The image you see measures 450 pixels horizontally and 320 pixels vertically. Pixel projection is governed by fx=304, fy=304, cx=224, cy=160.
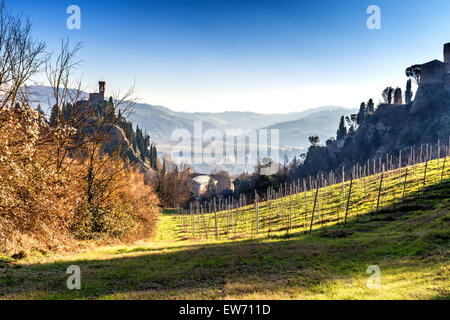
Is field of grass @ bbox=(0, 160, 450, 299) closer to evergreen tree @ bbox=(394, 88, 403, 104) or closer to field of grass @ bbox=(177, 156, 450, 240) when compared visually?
field of grass @ bbox=(177, 156, 450, 240)


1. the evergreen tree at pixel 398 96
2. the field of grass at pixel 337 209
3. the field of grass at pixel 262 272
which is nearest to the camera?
the field of grass at pixel 262 272

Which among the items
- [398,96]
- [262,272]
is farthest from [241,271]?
[398,96]

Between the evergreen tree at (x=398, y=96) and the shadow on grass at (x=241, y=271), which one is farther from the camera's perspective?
the evergreen tree at (x=398, y=96)

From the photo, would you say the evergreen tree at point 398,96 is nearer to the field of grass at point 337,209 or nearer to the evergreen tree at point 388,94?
the evergreen tree at point 388,94

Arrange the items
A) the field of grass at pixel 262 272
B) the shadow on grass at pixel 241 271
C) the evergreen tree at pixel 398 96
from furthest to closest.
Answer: the evergreen tree at pixel 398 96 < the shadow on grass at pixel 241 271 < the field of grass at pixel 262 272

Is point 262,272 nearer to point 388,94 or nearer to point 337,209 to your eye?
point 337,209

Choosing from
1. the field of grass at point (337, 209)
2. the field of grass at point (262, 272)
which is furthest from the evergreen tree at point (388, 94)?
the field of grass at point (262, 272)

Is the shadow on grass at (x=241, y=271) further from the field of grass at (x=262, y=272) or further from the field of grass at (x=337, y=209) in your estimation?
the field of grass at (x=337, y=209)

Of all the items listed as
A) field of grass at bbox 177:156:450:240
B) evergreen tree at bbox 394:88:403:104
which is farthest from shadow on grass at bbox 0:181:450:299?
evergreen tree at bbox 394:88:403:104

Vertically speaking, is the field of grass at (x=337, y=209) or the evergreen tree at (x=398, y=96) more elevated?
the evergreen tree at (x=398, y=96)

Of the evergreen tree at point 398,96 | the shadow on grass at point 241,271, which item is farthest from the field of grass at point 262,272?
the evergreen tree at point 398,96
